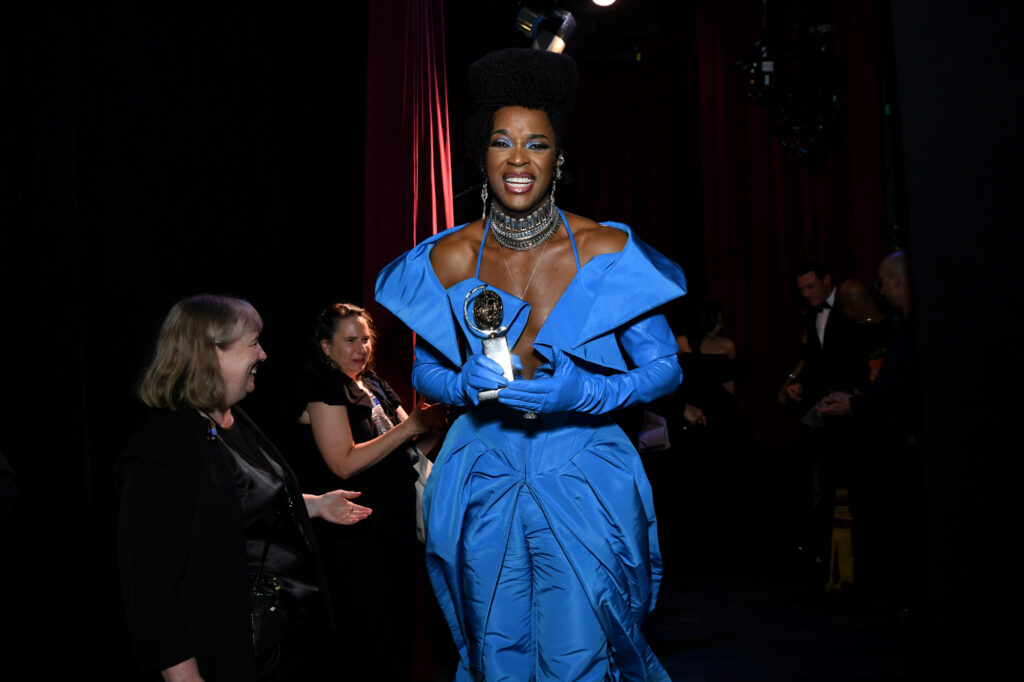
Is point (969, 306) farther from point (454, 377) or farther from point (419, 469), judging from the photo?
point (419, 469)

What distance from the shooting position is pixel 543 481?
1685mm

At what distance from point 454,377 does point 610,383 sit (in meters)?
0.34

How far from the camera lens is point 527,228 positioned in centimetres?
187

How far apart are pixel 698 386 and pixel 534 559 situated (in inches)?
145

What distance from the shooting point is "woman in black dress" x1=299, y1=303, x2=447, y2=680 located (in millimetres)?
2480

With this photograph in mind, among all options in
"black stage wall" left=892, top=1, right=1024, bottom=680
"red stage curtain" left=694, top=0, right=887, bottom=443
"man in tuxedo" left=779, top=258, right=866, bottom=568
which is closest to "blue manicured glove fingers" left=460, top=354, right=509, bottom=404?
"black stage wall" left=892, top=1, right=1024, bottom=680

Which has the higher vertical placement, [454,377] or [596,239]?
[596,239]

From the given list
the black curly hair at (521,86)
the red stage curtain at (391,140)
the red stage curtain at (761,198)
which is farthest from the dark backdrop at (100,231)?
the red stage curtain at (761,198)

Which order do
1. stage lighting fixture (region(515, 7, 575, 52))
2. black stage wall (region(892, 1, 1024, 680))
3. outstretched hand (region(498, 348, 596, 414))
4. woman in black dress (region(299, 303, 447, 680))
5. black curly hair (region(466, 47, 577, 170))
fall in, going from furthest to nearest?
stage lighting fixture (region(515, 7, 575, 52))
woman in black dress (region(299, 303, 447, 680))
black curly hair (region(466, 47, 577, 170))
outstretched hand (region(498, 348, 596, 414))
black stage wall (region(892, 1, 1024, 680))

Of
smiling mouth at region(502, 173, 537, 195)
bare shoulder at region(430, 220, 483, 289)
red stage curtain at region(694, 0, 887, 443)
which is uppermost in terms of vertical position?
red stage curtain at region(694, 0, 887, 443)

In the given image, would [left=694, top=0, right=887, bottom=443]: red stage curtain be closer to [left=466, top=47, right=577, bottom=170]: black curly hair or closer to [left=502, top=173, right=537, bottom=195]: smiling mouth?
[left=466, top=47, right=577, bottom=170]: black curly hair

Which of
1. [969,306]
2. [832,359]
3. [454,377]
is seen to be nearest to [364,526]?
[454,377]

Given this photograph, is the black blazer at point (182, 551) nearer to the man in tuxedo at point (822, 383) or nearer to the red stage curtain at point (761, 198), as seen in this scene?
the man in tuxedo at point (822, 383)

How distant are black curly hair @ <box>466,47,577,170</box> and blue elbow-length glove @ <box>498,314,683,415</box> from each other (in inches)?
20.5
